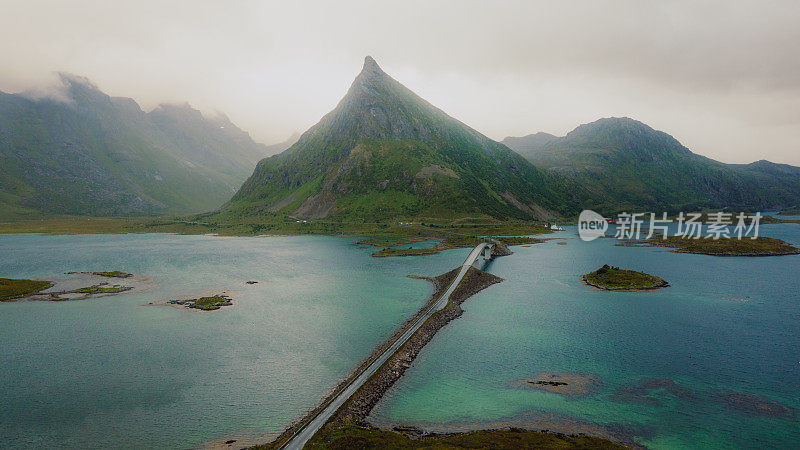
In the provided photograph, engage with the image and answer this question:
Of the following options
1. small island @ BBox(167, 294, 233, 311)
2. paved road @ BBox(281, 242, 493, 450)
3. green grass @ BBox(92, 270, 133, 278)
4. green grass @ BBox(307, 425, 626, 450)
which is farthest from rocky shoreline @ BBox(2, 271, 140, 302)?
green grass @ BBox(307, 425, 626, 450)

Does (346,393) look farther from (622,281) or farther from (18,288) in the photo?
(18,288)

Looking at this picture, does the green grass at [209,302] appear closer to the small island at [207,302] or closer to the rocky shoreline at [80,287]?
the small island at [207,302]

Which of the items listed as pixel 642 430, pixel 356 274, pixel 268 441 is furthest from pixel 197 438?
pixel 356 274

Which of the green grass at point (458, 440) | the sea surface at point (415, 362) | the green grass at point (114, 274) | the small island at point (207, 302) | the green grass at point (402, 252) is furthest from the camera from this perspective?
the green grass at point (402, 252)

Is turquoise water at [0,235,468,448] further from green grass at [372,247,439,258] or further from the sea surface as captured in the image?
green grass at [372,247,439,258]

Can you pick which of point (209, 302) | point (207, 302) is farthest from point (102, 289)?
point (209, 302)

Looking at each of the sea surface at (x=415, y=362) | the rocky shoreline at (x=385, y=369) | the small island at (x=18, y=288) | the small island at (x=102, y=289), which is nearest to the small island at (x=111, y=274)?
the small island at (x=18, y=288)

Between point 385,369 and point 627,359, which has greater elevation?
point 627,359
